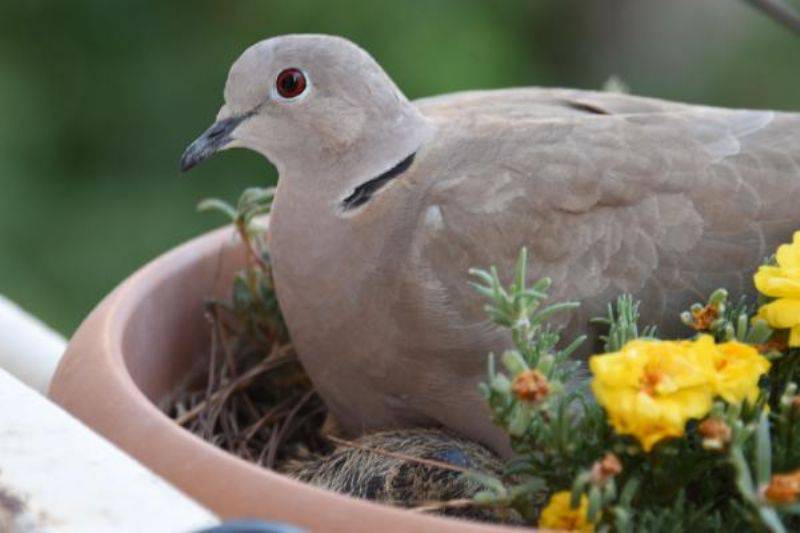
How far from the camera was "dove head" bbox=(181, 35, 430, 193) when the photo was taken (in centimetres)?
139

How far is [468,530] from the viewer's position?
0.96 meters

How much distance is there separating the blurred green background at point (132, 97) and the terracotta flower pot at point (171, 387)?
1500mm

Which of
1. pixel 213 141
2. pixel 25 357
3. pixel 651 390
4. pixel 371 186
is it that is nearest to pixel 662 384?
pixel 651 390

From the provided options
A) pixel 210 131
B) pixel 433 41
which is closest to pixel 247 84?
pixel 210 131

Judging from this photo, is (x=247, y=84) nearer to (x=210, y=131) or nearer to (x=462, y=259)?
(x=210, y=131)

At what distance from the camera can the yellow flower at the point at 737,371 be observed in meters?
1.04

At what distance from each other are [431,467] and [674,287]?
0.28 meters

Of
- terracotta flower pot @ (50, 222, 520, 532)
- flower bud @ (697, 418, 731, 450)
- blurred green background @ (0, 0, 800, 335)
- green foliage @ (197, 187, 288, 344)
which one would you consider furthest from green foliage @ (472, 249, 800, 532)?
blurred green background @ (0, 0, 800, 335)

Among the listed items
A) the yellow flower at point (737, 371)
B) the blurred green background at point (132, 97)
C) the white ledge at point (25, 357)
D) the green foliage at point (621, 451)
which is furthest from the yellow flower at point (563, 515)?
the blurred green background at point (132, 97)

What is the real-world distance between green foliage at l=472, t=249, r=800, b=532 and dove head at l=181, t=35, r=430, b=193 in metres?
0.34

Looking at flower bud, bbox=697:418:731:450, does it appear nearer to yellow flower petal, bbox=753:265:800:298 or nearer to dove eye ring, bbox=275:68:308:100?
yellow flower petal, bbox=753:265:800:298

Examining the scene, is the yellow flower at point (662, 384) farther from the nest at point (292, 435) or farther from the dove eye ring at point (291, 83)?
the dove eye ring at point (291, 83)

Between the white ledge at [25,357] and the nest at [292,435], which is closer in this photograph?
the nest at [292,435]

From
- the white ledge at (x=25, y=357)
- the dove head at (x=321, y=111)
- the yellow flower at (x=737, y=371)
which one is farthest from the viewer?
the white ledge at (x=25, y=357)
